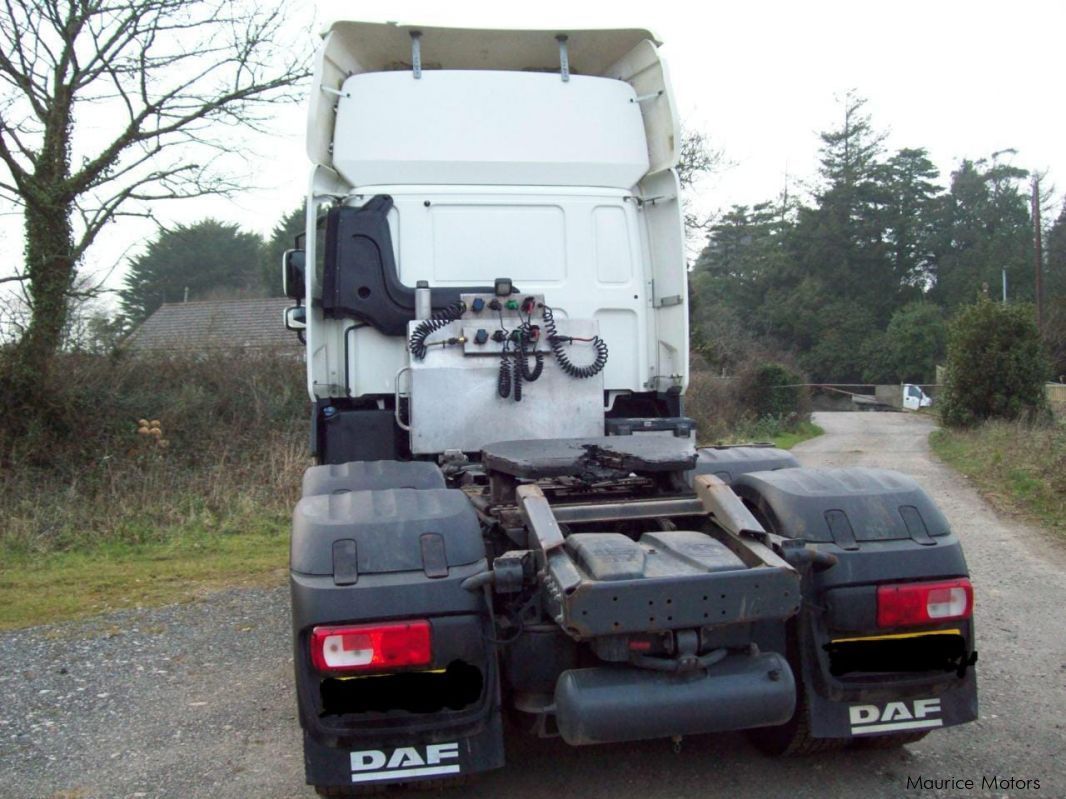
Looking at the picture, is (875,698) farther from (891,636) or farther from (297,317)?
(297,317)

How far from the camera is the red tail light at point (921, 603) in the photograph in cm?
347

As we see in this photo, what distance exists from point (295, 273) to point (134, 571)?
4.14 m

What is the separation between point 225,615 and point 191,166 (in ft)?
38.6

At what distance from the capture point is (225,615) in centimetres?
693

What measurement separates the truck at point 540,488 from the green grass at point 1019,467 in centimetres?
664

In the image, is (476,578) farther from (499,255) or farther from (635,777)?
(499,255)

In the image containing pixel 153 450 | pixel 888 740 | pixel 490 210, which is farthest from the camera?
pixel 153 450

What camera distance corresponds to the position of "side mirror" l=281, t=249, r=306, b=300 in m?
5.69

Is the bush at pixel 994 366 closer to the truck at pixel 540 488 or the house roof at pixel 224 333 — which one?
the house roof at pixel 224 333

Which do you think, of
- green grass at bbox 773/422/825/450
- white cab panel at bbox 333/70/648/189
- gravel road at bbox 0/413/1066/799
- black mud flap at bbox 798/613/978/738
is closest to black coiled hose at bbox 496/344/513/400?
white cab panel at bbox 333/70/648/189

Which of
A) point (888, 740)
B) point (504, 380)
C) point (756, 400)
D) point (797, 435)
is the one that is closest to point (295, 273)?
point (504, 380)

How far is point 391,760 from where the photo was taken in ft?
10.7

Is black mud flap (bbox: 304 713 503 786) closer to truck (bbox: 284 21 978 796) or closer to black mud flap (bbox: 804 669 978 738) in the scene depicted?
truck (bbox: 284 21 978 796)

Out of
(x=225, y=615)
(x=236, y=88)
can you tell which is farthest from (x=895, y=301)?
(x=225, y=615)
